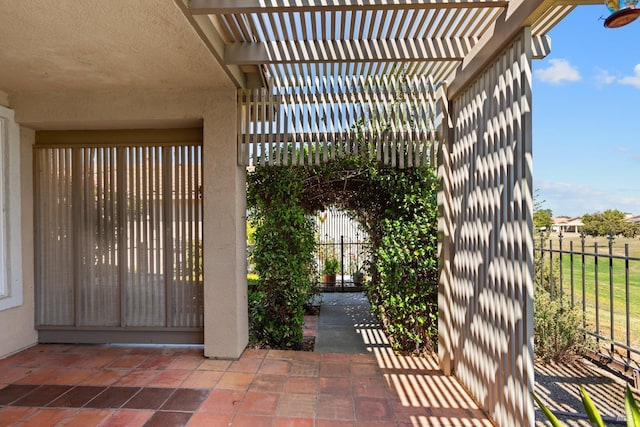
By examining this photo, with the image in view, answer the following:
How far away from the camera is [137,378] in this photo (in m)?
3.40

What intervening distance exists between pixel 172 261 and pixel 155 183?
96cm

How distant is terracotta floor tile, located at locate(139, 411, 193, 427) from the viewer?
2.63 m

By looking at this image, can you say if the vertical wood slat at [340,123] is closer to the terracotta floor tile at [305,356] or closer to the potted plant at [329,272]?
the terracotta floor tile at [305,356]

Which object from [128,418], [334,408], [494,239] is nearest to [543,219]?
[494,239]

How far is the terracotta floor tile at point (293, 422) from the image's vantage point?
8.61ft

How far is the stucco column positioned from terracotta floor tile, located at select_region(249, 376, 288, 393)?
0.55 m

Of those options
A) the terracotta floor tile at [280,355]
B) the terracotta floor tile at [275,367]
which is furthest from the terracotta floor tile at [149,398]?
the terracotta floor tile at [280,355]

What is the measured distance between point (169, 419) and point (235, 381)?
727mm

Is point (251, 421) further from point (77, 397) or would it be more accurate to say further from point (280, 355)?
point (77, 397)

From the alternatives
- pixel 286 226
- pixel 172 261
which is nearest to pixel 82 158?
pixel 172 261

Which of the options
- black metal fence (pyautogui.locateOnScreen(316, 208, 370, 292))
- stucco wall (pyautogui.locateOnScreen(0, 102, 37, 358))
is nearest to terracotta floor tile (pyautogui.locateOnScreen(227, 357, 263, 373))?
stucco wall (pyautogui.locateOnScreen(0, 102, 37, 358))

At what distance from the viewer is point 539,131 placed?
2.22m

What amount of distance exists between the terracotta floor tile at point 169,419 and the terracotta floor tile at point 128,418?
Answer: 49 mm

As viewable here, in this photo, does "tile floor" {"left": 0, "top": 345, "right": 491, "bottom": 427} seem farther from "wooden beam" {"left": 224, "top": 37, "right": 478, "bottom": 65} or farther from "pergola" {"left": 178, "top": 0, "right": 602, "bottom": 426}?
"wooden beam" {"left": 224, "top": 37, "right": 478, "bottom": 65}
